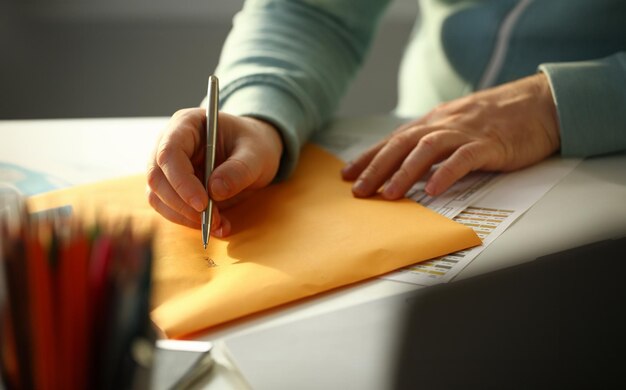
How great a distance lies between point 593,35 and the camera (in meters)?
0.78

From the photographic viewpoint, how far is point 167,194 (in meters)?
0.54

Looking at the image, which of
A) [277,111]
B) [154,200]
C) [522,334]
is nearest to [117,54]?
[277,111]

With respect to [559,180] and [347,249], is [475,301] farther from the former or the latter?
[559,180]

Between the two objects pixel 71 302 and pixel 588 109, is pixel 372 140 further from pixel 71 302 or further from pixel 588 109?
pixel 71 302

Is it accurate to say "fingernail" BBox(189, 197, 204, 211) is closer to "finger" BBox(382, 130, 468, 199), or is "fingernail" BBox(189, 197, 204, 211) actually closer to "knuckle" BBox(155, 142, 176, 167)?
"knuckle" BBox(155, 142, 176, 167)

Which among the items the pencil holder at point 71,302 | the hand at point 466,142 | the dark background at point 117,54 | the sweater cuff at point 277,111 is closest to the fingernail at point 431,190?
the hand at point 466,142

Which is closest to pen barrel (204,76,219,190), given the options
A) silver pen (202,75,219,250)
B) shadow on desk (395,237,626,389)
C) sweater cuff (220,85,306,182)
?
silver pen (202,75,219,250)

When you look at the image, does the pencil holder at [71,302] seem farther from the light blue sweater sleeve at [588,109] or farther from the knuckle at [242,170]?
the light blue sweater sleeve at [588,109]

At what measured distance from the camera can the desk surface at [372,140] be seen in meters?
0.44

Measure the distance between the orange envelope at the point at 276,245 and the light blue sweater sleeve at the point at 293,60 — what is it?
92 mm

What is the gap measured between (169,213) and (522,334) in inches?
12.5

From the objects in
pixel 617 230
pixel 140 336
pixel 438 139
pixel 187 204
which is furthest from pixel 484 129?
pixel 140 336

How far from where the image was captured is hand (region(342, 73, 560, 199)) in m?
0.61

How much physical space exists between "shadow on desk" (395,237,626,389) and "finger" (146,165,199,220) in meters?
0.23
